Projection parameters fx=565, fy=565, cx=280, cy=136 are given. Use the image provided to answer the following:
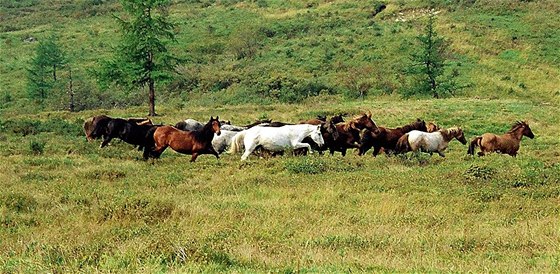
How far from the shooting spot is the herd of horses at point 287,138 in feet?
53.4

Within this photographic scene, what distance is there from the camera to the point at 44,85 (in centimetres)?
4562

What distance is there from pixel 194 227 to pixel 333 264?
293cm

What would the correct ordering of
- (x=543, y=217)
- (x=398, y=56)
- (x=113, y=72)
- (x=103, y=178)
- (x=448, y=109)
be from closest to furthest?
(x=543, y=217) < (x=103, y=178) < (x=448, y=109) < (x=113, y=72) < (x=398, y=56)

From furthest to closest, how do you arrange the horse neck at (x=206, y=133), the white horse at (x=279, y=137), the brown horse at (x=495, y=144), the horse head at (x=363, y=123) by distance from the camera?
the brown horse at (x=495, y=144), the horse head at (x=363, y=123), the white horse at (x=279, y=137), the horse neck at (x=206, y=133)

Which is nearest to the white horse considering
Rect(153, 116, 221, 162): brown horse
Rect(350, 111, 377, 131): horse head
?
Rect(153, 116, 221, 162): brown horse

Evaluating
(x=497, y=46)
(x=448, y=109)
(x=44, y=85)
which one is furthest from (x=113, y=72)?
(x=497, y=46)

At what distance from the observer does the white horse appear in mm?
16630

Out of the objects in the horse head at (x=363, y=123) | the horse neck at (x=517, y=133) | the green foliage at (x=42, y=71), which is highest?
the horse head at (x=363, y=123)

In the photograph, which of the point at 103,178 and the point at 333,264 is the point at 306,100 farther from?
the point at 333,264

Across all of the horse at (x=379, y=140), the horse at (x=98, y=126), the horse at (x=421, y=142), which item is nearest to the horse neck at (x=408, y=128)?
the horse at (x=379, y=140)

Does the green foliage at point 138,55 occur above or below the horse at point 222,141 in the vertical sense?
above

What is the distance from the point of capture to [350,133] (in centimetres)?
1786

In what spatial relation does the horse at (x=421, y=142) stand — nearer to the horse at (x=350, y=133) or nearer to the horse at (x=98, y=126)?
the horse at (x=350, y=133)

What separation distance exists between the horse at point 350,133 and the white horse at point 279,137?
2.28 ft
